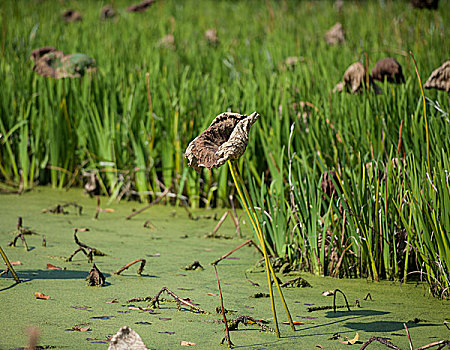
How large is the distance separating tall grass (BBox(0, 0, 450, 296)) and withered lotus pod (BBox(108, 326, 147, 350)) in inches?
32.0

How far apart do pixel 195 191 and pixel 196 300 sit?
4.06ft

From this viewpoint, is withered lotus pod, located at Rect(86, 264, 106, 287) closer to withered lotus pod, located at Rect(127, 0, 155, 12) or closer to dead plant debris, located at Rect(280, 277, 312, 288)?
dead plant debris, located at Rect(280, 277, 312, 288)

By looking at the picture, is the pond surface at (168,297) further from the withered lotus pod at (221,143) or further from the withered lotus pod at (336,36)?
the withered lotus pod at (336,36)

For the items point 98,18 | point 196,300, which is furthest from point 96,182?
point 98,18

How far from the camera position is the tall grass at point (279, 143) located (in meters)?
1.72

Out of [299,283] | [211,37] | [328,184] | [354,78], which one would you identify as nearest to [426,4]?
[354,78]

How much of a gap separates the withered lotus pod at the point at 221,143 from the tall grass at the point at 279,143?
631mm

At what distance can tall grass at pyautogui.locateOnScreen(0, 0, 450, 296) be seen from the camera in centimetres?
172

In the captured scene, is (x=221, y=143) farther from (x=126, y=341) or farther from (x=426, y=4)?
(x=426, y=4)

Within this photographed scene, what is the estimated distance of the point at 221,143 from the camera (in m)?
1.09

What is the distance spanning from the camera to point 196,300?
4.81 feet

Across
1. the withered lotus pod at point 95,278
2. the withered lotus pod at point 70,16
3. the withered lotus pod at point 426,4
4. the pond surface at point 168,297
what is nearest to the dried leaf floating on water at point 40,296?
the pond surface at point 168,297

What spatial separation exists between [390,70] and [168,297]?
4.47ft

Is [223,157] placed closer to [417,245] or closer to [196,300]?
[196,300]
